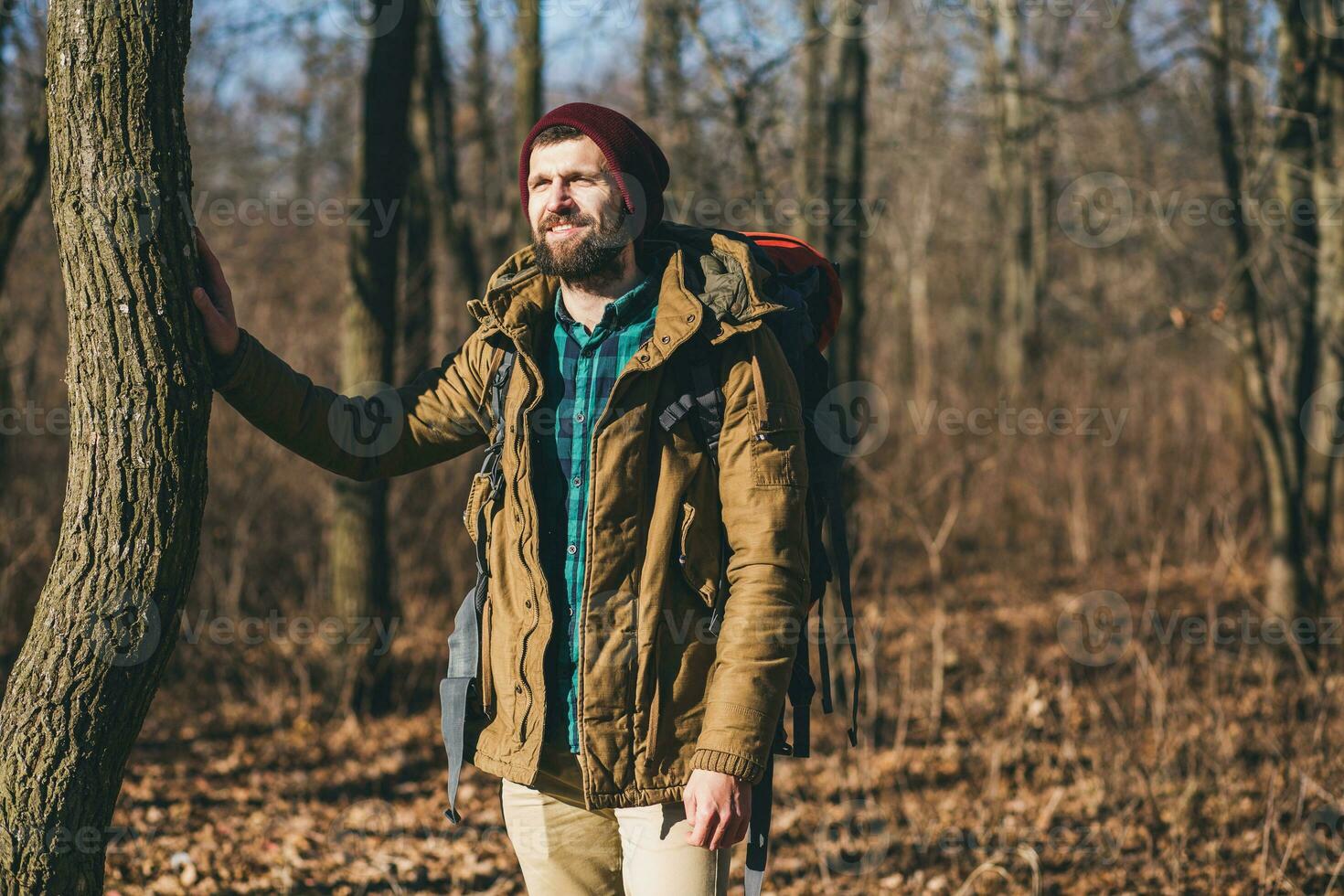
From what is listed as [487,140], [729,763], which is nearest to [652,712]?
[729,763]

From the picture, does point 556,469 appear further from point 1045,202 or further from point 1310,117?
point 1045,202

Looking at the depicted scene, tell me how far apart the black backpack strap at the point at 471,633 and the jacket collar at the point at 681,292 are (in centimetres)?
9

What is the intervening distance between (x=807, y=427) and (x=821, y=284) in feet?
0.98

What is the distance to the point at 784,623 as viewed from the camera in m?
2.11

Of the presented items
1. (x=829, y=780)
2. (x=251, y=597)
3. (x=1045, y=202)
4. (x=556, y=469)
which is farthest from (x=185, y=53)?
(x=1045, y=202)

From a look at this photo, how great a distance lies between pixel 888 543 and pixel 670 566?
6.47 metres

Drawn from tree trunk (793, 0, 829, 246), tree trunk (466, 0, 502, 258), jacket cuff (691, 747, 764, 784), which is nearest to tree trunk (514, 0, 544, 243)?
tree trunk (466, 0, 502, 258)

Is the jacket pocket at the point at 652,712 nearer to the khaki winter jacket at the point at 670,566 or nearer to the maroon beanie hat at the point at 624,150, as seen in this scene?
the khaki winter jacket at the point at 670,566

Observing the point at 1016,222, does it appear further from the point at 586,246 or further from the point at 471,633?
the point at 471,633

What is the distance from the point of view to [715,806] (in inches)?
81.3

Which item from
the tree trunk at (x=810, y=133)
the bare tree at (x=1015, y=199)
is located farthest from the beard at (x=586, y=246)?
the bare tree at (x=1015, y=199)

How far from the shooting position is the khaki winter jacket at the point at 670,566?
2.10 meters

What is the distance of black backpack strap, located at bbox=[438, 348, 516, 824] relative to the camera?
227 centimetres

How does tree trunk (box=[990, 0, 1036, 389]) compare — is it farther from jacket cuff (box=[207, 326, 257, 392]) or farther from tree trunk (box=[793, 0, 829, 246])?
jacket cuff (box=[207, 326, 257, 392])
